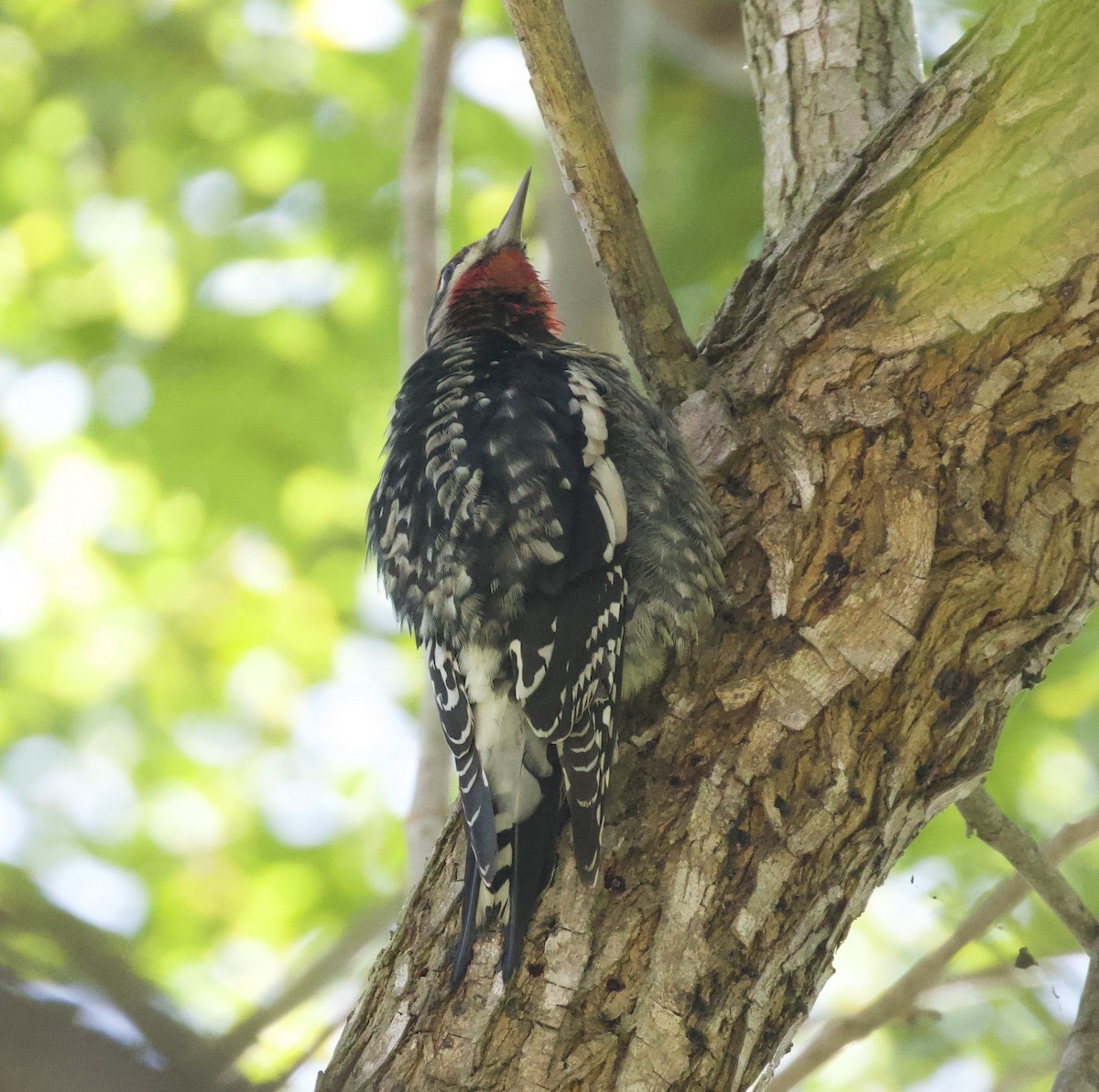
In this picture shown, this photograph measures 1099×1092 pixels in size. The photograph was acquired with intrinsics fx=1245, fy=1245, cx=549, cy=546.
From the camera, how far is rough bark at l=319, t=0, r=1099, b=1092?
6.48ft

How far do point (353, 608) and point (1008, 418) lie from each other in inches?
149

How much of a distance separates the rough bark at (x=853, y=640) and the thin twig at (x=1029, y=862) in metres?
0.27

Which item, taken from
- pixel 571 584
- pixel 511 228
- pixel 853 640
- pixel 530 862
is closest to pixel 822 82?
pixel 511 228

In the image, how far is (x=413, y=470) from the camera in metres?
2.79

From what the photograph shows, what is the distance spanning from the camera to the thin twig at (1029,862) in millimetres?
2371

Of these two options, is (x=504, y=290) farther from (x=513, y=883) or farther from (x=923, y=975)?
(x=923, y=975)

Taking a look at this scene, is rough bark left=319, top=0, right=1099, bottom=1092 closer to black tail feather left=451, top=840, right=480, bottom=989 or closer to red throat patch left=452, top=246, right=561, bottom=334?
black tail feather left=451, top=840, right=480, bottom=989

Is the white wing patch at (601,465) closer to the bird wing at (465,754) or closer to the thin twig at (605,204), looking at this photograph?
the thin twig at (605,204)

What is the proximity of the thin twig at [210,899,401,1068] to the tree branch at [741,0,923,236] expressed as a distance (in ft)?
5.88

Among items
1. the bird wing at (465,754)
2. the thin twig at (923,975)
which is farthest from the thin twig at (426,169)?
the thin twig at (923,975)

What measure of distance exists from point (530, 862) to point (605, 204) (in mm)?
1324

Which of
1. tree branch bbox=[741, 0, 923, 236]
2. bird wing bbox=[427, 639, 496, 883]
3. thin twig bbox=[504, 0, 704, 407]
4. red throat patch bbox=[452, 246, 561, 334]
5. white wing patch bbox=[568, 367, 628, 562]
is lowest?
bird wing bbox=[427, 639, 496, 883]

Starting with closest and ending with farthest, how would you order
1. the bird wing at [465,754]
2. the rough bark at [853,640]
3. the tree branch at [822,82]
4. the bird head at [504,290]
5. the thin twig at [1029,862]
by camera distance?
the rough bark at [853,640] → the bird wing at [465,754] → the thin twig at [1029,862] → the tree branch at [822,82] → the bird head at [504,290]

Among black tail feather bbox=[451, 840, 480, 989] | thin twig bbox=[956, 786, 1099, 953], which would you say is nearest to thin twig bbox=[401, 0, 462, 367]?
black tail feather bbox=[451, 840, 480, 989]
